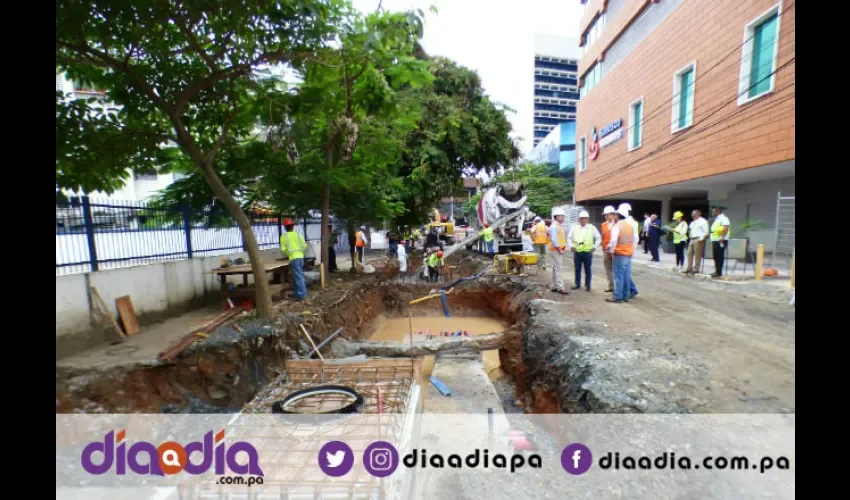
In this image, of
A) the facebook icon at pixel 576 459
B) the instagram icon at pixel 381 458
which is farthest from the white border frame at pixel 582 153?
the instagram icon at pixel 381 458

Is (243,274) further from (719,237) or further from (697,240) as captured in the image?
(697,240)

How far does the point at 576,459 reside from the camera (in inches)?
115

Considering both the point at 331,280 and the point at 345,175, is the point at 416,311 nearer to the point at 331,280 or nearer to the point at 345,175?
the point at 331,280

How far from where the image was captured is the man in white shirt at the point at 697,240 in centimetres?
747

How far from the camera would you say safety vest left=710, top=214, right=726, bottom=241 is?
6.87m

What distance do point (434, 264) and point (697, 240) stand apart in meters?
7.17

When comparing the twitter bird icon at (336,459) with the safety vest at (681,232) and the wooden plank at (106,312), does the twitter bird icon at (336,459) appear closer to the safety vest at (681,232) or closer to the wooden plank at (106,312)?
the wooden plank at (106,312)

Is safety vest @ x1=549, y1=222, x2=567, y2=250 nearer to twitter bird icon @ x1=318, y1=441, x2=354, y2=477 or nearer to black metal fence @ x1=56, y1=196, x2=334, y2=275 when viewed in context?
twitter bird icon @ x1=318, y1=441, x2=354, y2=477

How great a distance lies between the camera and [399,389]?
289cm

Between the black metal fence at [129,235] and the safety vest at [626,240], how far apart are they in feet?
24.6

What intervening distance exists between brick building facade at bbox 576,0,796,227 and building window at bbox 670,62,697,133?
3 centimetres

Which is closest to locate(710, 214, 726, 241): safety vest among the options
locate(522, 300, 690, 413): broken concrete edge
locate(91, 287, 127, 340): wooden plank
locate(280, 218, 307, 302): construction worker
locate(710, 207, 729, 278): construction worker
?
locate(710, 207, 729, 278): construction worker

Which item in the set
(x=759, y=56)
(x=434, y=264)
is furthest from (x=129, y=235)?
(x=759, y=56)
